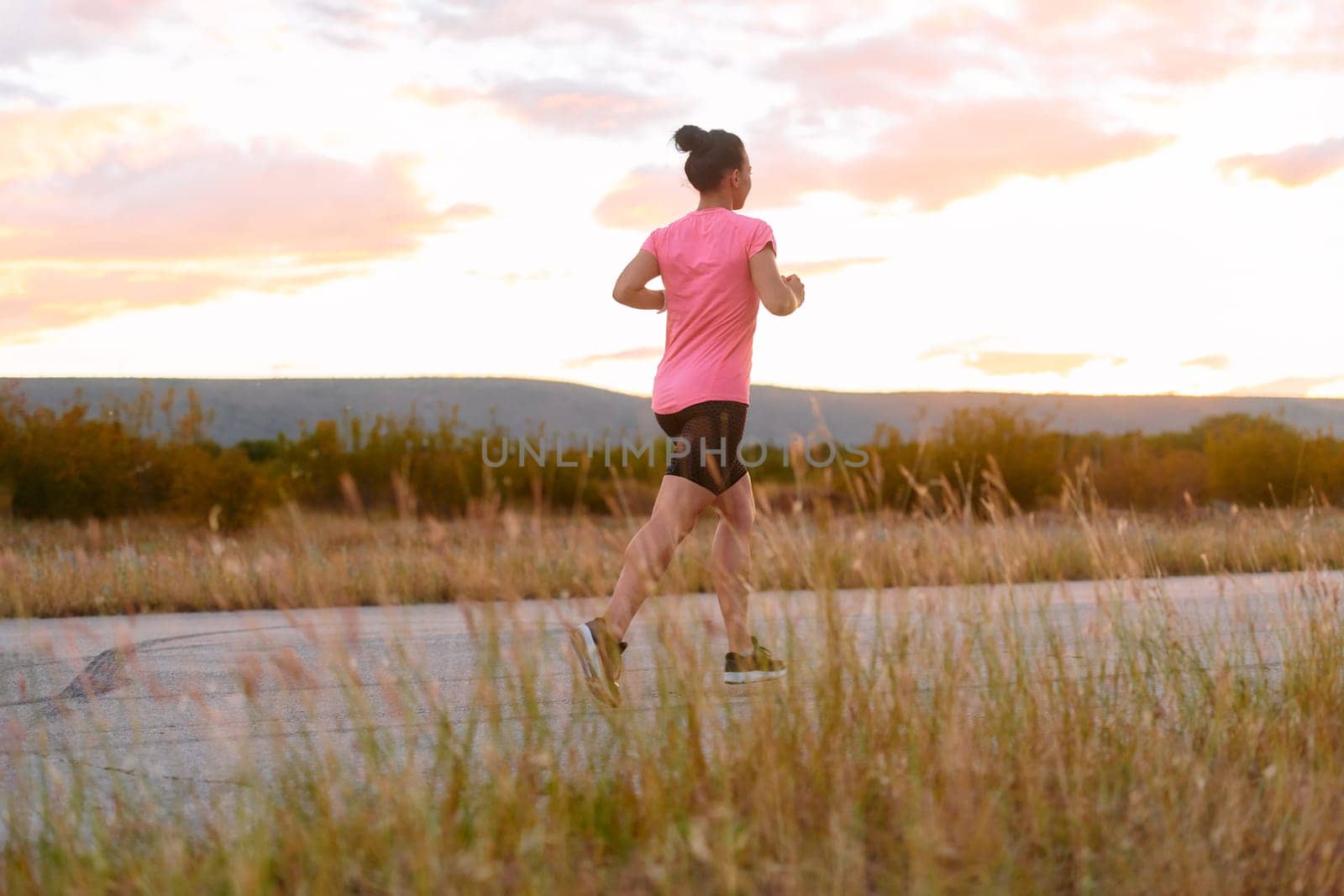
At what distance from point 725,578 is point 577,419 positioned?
53501 mm

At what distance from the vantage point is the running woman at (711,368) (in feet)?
14.4

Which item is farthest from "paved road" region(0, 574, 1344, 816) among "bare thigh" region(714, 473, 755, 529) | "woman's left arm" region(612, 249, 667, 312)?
"woman's left arm" region(612, 249, 667, 312)

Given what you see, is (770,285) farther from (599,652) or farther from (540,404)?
(540,404)

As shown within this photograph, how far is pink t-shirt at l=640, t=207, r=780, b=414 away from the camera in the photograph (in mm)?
4469

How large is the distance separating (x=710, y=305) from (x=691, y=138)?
648 millimetres

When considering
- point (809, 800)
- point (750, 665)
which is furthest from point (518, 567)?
point (809, 800)

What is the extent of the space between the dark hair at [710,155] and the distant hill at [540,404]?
1969 inches

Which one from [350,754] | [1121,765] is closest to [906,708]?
[1121,765]

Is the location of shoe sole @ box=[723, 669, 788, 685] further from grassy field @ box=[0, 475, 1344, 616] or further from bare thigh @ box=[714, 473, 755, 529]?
grassy field @ box=[0, 475, 1344, 616]

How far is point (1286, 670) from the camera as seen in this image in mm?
3998

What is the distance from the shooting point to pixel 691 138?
471 centimetres

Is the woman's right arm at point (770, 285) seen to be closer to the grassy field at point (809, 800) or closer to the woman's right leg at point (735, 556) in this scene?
the woman's right leg at point (735, 556)

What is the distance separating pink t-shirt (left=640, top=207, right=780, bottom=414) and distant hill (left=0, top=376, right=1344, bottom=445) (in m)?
50.1

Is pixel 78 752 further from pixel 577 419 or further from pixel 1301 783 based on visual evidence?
pixel 577 419
